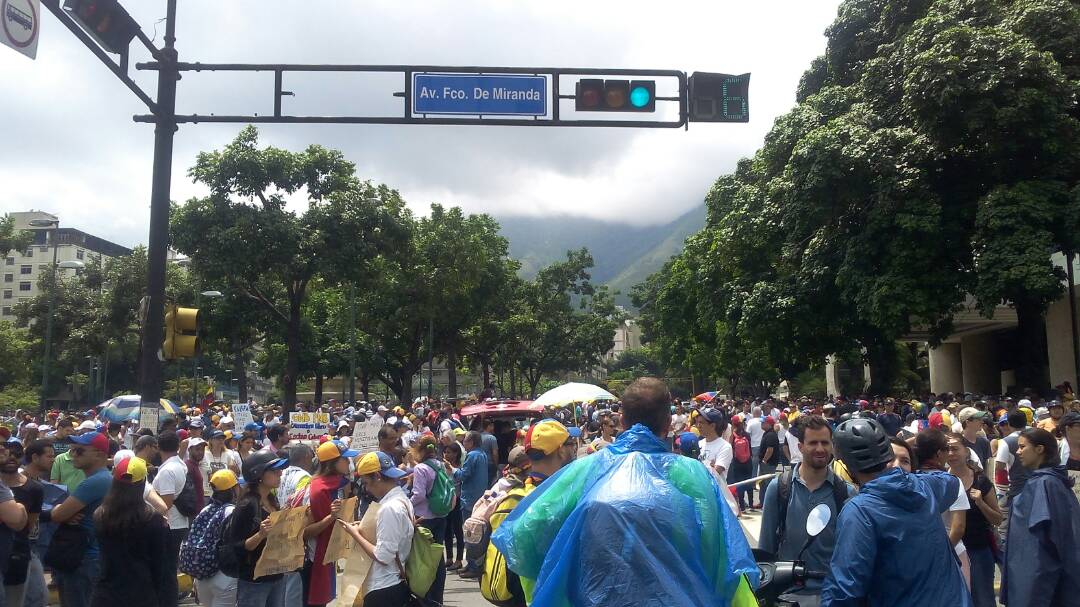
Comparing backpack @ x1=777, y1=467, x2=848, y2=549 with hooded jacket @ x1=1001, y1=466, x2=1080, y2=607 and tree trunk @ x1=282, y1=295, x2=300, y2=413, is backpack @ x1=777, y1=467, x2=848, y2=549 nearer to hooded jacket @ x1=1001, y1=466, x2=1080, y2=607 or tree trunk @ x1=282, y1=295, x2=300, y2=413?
hooded jacket @ x1=1001, y1=466, x2=1080, y2=607

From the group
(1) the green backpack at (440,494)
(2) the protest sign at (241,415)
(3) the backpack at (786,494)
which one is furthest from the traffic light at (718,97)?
(2) the protest sign at (241,415)

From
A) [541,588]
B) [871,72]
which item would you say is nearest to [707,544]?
→ [541,588]

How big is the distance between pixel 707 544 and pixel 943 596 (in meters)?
1.38

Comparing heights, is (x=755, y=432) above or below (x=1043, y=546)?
below

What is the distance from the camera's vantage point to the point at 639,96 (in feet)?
34.0

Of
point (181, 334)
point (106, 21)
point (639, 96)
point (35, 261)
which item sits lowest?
point (181, 334)

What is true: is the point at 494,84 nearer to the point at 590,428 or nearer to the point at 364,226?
the point at 364,226

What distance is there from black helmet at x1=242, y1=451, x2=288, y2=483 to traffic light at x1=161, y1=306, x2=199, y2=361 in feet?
12.0

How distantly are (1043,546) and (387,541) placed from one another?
3805 millimetres

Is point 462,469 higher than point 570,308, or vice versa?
point 570,308

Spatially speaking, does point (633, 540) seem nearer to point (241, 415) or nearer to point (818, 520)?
point (818, 520)

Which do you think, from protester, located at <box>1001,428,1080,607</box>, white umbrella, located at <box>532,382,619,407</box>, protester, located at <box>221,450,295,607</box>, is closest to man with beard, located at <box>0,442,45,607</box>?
protester, located at <box>221,450,295,607</box>

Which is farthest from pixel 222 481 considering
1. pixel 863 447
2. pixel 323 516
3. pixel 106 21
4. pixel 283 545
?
pixel 106 21

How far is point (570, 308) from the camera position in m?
57.9
